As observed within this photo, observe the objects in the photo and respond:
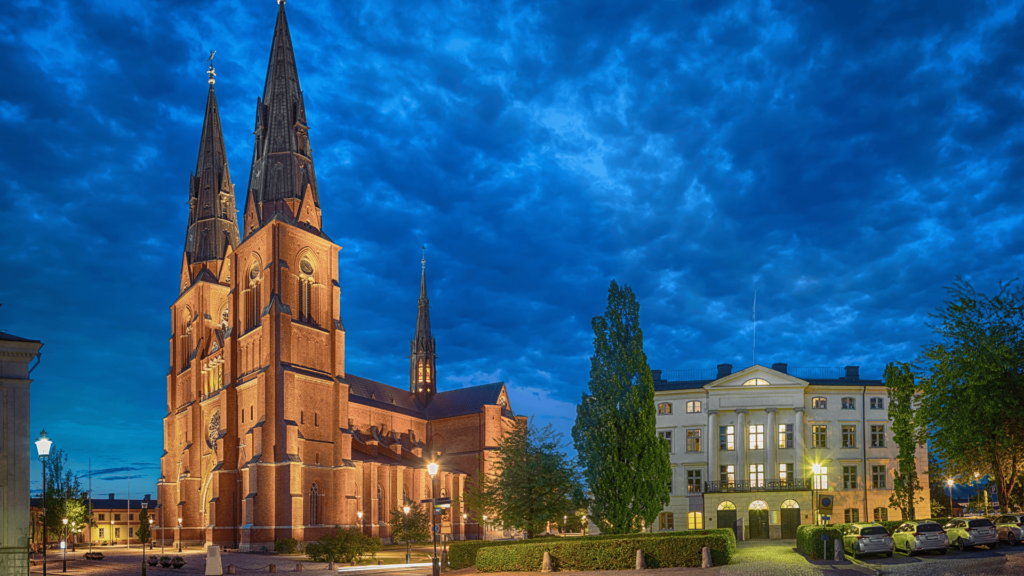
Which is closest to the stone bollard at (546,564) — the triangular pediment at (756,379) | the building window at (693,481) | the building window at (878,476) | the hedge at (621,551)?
the hedge at (621,551)

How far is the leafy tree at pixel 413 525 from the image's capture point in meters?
63.7

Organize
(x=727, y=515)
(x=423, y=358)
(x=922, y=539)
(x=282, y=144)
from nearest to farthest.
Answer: (x=922, y=539) < (x=727, y=515) < (x=282, y=144) < (x=423, y=358)

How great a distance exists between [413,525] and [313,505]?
8457 mm

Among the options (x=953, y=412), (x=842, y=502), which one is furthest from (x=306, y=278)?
(x=953, y=412)

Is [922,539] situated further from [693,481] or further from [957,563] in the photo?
[693,481]

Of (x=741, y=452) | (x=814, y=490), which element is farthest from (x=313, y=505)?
(x=814, y=490)

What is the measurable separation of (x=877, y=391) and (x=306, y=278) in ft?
154

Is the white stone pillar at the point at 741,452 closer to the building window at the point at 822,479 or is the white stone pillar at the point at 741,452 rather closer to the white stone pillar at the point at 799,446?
the white stone pillar at the point at 799,446

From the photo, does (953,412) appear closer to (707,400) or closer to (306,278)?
(707,400)

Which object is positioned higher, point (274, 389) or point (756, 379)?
point (756, 379)

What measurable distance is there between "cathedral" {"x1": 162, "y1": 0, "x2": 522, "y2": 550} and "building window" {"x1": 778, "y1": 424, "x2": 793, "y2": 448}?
2440cm

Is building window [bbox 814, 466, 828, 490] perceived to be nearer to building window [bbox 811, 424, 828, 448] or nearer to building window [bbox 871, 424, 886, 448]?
building window [bbox 811, 424, 828, 448]

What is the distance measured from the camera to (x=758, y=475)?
50.1 m

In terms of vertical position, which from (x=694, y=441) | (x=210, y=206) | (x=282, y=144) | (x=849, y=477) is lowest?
(x=849, y=477)
